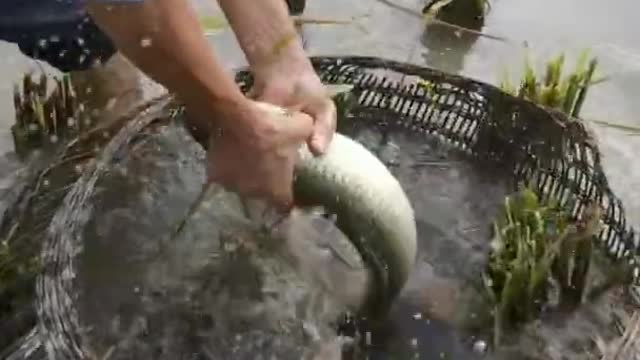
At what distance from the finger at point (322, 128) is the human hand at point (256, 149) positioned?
3cm

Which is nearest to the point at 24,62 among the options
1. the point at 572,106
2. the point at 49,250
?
the point at 49,250

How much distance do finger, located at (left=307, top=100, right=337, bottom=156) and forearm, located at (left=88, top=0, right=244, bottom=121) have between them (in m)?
0.21

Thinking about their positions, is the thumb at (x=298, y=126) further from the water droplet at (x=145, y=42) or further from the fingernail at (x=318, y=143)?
the water droplet at (x=145, y=42)

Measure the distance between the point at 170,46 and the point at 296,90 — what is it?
42cm

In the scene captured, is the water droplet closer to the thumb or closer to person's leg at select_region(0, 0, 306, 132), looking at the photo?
the thumb

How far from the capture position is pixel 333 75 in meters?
2.80

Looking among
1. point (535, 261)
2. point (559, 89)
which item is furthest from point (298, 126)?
point (559, 89)

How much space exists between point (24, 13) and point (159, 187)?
0.59m

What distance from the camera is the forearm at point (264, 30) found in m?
2.21

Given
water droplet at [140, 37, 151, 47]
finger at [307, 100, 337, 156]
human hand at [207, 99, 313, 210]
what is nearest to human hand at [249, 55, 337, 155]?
finger at [307, 100, 337, 156]

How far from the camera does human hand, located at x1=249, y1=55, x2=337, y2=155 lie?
214 cm

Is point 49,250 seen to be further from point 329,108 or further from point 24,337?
point 329,108

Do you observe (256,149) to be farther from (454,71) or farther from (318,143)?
(454,71)

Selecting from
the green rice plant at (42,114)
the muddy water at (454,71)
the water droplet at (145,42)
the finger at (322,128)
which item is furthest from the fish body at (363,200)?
the green rice plant at (42,114)
